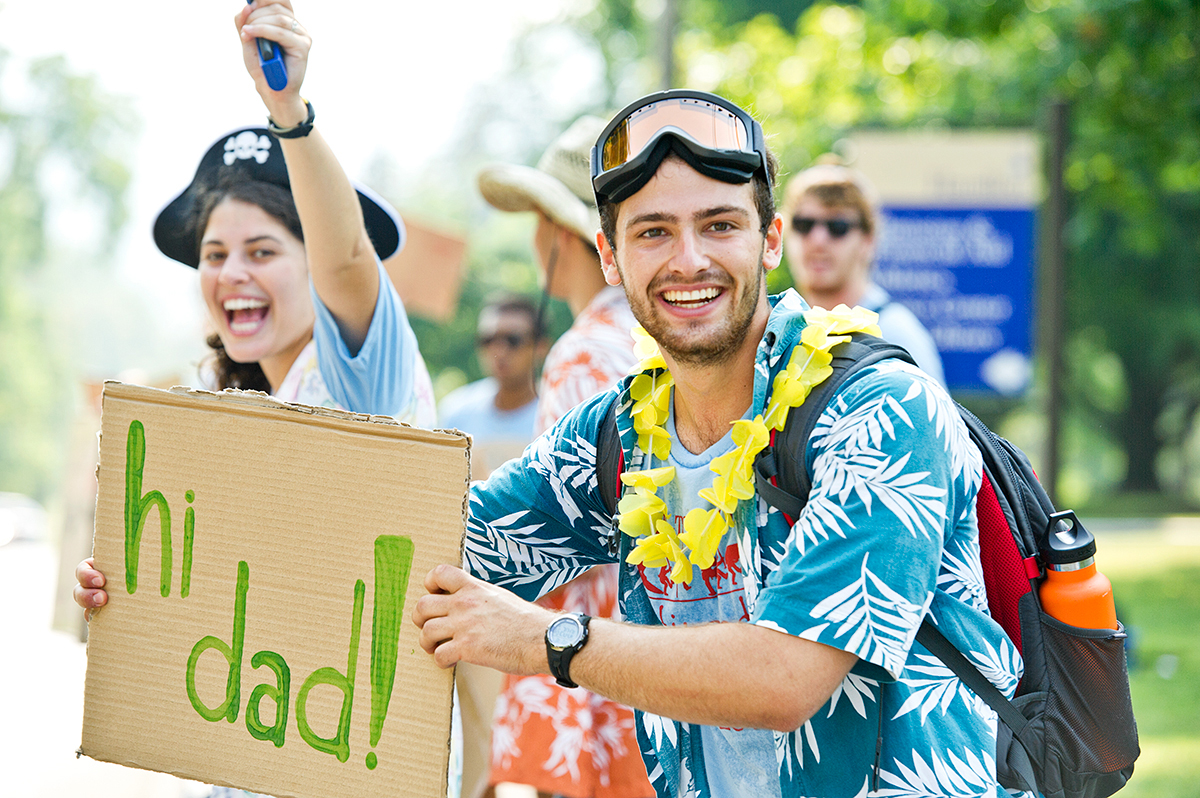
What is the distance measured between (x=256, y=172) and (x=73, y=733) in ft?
15.3

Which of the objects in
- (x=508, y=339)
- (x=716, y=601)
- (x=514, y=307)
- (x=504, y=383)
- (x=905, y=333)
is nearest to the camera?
(x=716, y=601)

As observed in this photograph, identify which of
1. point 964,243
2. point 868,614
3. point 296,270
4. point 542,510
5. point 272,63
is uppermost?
point 964,243

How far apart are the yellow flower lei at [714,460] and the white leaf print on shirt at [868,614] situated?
292 millimetres

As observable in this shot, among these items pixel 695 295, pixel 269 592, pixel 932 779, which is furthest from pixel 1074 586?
pixel 269 592

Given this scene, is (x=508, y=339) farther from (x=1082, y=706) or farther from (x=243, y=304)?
(x=1082, y=706)

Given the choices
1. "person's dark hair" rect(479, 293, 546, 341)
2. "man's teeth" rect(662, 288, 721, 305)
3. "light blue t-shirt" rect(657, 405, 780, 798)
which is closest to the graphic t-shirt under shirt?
"light blue t-shirt" rect(657, 405, 780, 798)

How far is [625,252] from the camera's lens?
2049 millimetres

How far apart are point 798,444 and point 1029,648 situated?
0.48 meters

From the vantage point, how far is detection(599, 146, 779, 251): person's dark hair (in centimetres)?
203

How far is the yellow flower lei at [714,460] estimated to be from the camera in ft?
6.04

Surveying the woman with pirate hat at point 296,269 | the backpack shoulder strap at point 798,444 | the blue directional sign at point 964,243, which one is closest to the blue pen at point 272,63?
the woman with pirate hat at point 296,269

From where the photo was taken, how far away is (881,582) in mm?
1609

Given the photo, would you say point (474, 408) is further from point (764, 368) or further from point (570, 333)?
point (764, 368)

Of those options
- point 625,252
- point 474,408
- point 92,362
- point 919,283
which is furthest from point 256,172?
point 92,362
